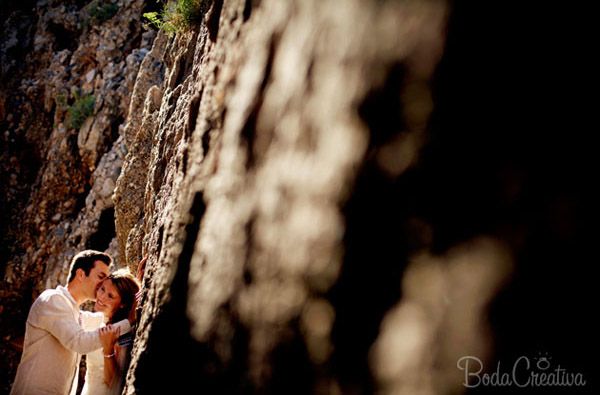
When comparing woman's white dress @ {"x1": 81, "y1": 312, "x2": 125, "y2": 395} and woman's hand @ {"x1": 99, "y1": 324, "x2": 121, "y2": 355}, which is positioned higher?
woman's hand @ {"x1": 99, "y1": 324, "x2": 121, "y2": 355}

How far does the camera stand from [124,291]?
8.23 feet

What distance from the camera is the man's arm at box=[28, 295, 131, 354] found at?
2367 mm

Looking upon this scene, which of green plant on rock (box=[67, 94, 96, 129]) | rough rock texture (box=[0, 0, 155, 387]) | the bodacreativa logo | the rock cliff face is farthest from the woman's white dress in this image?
green plant on rock (box=[67, 94, 96, 129])

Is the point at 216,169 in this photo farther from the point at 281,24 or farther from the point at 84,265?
the point at 84,265

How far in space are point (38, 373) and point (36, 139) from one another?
6.77 meters

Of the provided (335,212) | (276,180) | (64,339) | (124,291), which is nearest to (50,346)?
(64,339)

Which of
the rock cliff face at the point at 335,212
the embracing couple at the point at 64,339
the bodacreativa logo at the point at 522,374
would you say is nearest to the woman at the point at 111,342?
the embracing couple at the point at 64,339

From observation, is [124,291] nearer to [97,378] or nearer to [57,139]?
[97,378]

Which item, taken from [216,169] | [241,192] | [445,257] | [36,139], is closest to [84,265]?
[216,169]

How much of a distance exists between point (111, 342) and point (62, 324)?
0.43 m

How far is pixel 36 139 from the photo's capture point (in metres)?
8.07

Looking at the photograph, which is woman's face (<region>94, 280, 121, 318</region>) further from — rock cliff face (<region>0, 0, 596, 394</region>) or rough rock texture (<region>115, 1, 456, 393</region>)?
rough rock texture (<region>115, 1, 456, 393</region>)

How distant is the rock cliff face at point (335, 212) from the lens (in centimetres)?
67

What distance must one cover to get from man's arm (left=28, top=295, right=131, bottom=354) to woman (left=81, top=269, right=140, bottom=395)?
0.10m
